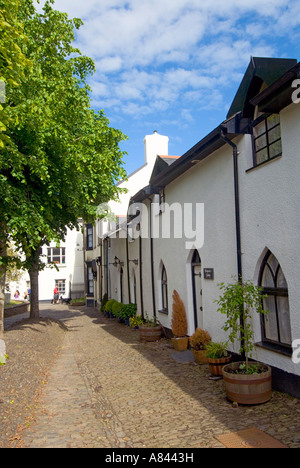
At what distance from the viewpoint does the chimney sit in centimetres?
2536

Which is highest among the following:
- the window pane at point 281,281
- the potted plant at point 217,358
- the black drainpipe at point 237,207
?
the black drainpipe at point 237,207

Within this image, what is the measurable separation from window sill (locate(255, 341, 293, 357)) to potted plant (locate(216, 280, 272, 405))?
0.67ft

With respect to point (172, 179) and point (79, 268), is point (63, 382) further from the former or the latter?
point (79, 268)

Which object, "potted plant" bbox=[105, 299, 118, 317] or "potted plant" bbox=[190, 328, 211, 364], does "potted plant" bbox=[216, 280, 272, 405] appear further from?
"potted plant" bbox=[105, 299, 118, 317]

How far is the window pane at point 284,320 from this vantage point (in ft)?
21.5

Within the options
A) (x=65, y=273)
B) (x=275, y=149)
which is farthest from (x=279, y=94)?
(x=65, y=273)

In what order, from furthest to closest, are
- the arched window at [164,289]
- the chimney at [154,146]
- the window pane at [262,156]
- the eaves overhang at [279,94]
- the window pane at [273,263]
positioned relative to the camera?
the chimney at [154,146] < the arched window at [164,289] < the window pane at [262,156] < the window pane at [273,263] < the eaves overhang at [279,94]

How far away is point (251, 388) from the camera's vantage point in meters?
5.99

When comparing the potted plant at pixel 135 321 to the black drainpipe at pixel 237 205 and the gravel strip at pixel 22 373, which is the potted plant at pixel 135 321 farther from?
the black drainpipe at pixel 237 205

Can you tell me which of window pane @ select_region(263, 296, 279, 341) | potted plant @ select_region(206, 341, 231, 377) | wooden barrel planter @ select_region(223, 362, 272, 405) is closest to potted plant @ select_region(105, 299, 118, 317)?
potted plant @ select_region(206, 341, 231, 377)

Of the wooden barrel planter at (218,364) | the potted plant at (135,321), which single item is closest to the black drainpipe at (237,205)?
the wooden barrel planter at (218,364)

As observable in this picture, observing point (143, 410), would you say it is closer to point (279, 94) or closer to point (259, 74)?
point (279, 94)

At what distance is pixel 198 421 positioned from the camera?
558 cm
